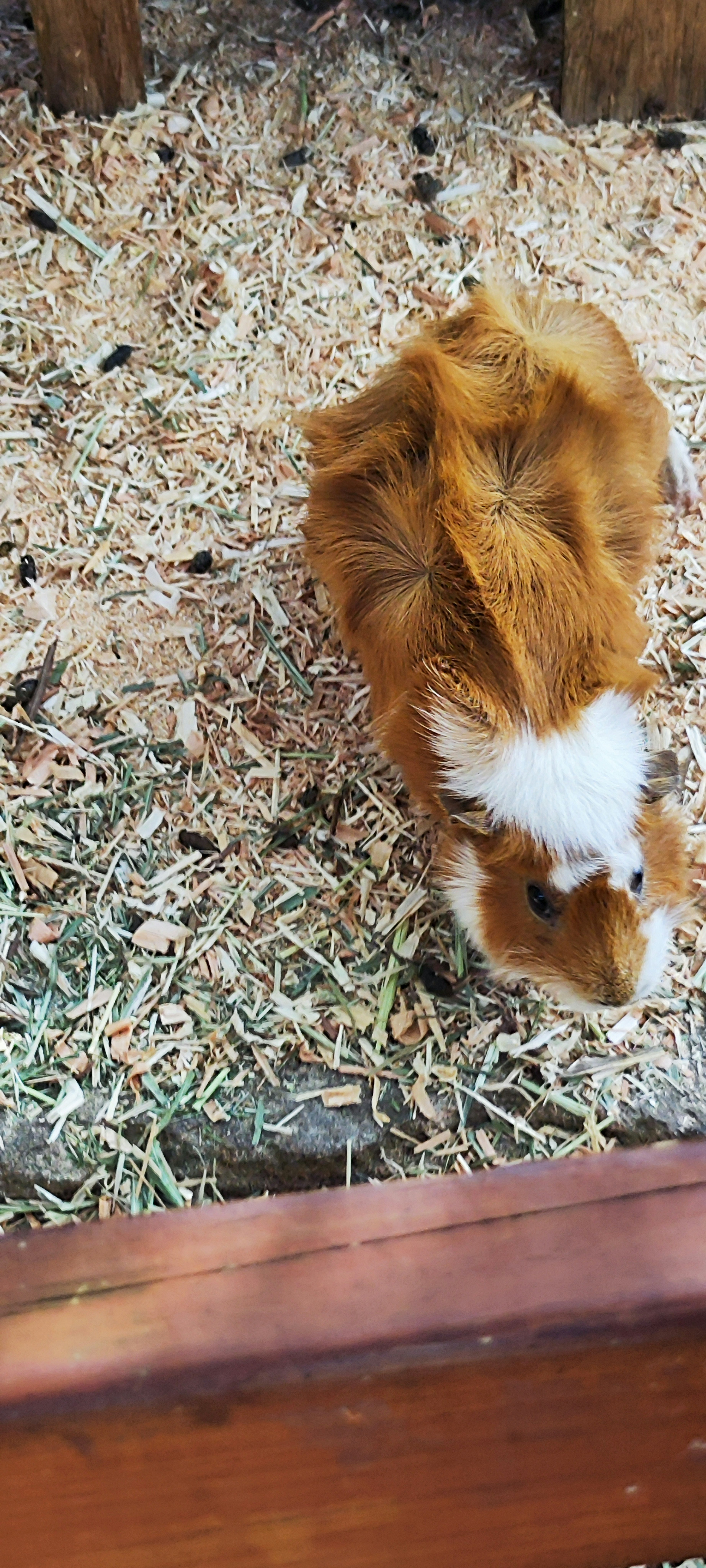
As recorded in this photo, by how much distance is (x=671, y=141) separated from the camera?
3.23 meters

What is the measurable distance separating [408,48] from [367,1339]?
11.3 ft

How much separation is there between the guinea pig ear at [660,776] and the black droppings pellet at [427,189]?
1.76 meters

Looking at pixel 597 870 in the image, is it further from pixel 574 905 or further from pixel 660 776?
pixel 660 776

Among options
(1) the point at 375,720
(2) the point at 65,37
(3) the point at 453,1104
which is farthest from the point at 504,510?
(2) the point at 65,37

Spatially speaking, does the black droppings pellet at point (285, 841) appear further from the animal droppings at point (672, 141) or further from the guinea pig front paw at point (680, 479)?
the animal droppings at point (672, 141)

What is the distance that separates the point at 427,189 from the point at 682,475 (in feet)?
3.50

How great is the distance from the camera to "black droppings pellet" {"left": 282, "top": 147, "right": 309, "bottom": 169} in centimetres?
319

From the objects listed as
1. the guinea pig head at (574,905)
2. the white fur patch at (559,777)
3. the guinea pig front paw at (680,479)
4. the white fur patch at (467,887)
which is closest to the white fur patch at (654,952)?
the guinea pig head at (574,905)

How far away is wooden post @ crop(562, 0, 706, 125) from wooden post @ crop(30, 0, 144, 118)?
1.09m

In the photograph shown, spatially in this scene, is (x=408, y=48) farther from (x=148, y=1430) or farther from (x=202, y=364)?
(x=148, y=1430)

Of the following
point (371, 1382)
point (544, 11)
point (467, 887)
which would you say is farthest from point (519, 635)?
point (544, 11)

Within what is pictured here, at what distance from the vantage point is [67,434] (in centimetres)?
286

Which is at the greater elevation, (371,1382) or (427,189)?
(427,189)

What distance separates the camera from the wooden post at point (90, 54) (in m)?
3.07
